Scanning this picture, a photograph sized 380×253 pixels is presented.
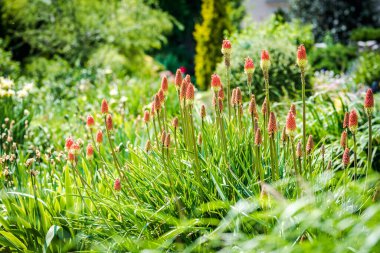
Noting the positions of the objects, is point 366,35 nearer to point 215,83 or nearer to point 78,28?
point 78,28

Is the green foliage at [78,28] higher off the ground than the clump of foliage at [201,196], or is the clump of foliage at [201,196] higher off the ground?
the green foliage at [78,28]

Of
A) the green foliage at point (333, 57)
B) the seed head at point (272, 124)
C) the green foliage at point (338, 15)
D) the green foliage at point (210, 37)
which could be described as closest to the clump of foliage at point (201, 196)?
the seed head at point (272, 124)

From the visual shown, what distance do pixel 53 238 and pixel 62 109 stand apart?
5.04 m

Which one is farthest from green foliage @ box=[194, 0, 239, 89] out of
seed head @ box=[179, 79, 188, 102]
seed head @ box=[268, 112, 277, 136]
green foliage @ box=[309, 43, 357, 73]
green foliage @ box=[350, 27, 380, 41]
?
seed head @ box=[268, 112, 277, 136]

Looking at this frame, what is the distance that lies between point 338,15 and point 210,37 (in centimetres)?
714

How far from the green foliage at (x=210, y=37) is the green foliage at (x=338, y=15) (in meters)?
6.18

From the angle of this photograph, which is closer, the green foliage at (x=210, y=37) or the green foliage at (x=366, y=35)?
the green foliage at (x=210, y=37)

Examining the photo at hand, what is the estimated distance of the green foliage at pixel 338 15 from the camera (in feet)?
58.8

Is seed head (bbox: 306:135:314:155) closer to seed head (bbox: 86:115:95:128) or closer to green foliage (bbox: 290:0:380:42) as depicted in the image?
seed head (bbox: 86:115:95:128)

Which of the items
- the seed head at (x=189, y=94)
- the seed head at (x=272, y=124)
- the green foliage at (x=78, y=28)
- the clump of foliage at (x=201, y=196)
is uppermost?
the green foliage at (x=78, y=28)

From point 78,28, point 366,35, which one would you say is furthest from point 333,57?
point 78,28

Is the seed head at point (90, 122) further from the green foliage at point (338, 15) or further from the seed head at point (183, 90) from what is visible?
the green foliage at point (338, 15)

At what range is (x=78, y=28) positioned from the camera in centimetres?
1298

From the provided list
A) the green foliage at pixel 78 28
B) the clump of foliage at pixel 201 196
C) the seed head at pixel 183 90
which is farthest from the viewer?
the green foliage at pixel 78 28
